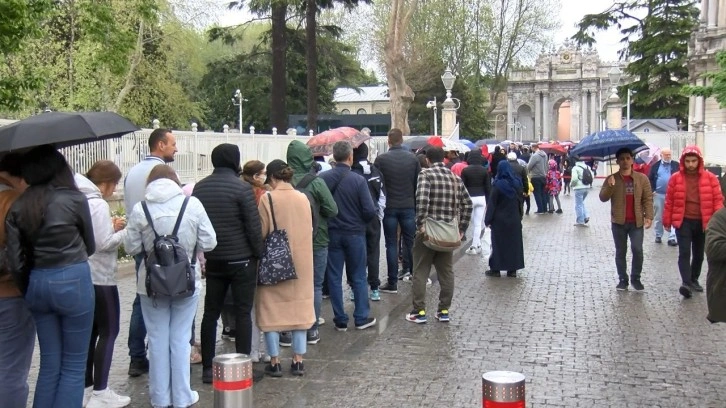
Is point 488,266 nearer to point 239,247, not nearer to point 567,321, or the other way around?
point 567,321

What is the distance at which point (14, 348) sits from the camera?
533 cm

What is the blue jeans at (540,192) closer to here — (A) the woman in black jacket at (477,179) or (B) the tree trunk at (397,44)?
(B) the tree trunk at (397,44)

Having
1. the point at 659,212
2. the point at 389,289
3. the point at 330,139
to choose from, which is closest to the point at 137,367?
the point at 330,139

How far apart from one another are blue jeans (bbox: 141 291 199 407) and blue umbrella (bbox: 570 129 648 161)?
7349 millimetres

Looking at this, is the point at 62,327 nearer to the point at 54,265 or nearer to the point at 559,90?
the point at 54,265

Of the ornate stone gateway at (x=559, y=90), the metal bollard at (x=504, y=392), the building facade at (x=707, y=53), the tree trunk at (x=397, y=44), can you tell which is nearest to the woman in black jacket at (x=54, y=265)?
the metal bollard at (x=504, y=392)

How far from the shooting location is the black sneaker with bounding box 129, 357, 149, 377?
7328 mm

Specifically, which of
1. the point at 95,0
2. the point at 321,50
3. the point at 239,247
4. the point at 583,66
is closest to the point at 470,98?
the point at 321,50

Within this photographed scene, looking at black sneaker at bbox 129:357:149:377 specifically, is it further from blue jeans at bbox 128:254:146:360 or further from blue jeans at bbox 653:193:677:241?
blue jeans at bbox 653:193:677:241

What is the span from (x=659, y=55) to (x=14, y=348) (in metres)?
61.0

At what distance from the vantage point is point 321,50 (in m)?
41.2

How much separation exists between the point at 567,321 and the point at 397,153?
10.4ft

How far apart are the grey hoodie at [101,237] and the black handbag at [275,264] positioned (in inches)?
48.5

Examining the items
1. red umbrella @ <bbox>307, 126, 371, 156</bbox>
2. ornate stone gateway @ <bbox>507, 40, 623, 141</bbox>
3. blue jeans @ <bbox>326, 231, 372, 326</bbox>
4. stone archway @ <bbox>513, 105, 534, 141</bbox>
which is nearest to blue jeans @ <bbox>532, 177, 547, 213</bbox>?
red umbrella @ <bbox>307, 126, 371, 156</bbox>
